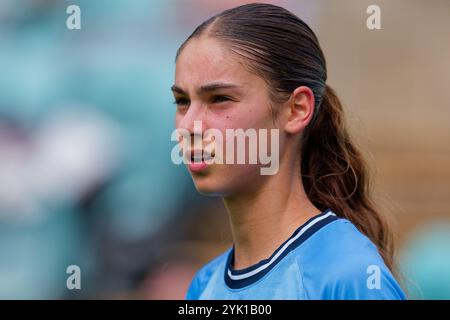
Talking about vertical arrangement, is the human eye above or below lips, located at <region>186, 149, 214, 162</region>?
above

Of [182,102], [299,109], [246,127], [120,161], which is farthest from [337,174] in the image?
[120,161]

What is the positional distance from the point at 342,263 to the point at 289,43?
0.63 m

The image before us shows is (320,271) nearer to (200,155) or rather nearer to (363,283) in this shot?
(363,283)

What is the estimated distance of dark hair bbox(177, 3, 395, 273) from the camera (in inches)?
82.9

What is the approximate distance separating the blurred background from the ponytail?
2.39 metres

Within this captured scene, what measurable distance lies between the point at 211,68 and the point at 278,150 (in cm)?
29

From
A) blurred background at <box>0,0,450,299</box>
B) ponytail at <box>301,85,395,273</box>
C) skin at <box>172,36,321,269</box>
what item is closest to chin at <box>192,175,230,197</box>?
skin at <box>172,36,321,269</box>

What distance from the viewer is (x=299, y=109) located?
216cm

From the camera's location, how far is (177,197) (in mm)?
4957

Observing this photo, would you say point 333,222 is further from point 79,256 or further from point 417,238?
point 417,238

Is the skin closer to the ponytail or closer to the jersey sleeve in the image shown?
the ponytail

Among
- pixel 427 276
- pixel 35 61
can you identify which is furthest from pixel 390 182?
pixel 35 61

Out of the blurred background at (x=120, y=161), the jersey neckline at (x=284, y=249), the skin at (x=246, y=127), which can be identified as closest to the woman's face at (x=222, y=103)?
the skin at (x=246, y=127)

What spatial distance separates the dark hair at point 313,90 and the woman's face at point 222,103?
0.13 feet
